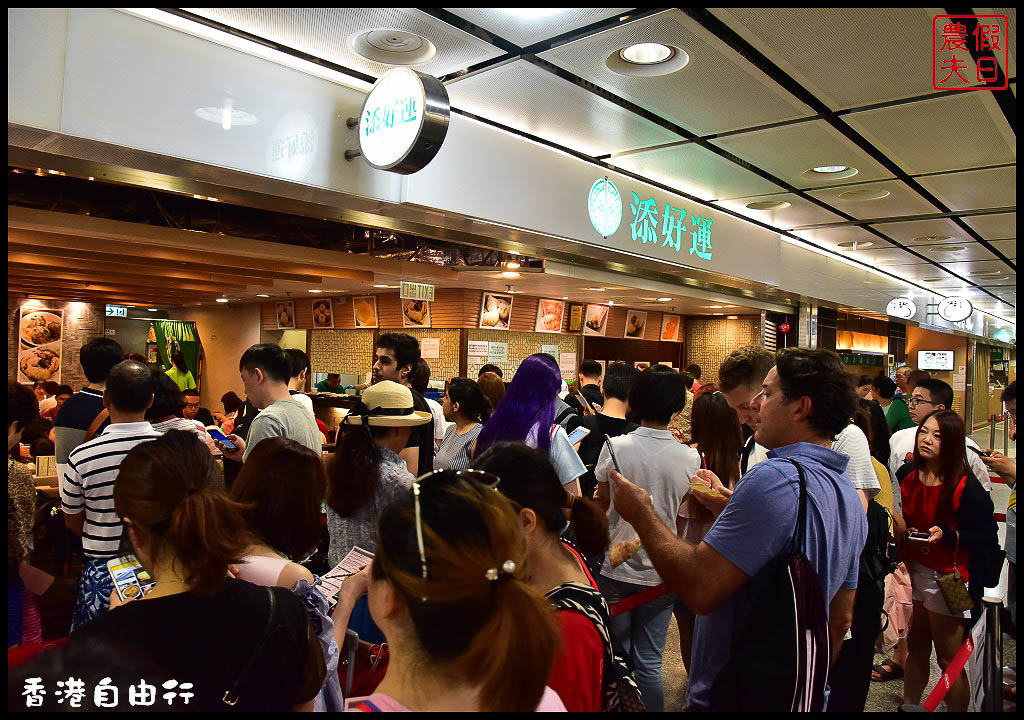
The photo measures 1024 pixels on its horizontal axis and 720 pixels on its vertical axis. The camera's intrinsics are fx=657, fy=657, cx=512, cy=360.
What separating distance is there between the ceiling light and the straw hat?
2.08 metres

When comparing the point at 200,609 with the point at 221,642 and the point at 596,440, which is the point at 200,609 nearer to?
the point at 221,642

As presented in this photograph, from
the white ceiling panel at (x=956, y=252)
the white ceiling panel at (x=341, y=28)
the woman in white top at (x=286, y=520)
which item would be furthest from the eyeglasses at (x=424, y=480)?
the white ceiling panel at (x=956, y=252)

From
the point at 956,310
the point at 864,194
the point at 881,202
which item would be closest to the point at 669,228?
the point at 864,194

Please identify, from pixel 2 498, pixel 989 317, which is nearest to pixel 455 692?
pixel 2 498

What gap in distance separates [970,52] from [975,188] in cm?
293

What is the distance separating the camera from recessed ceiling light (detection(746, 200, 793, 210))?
633 centimetres

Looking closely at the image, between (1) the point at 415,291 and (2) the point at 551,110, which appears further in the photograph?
(1) the point at 415,291

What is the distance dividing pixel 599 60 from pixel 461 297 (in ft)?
19.4

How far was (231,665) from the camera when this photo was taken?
4.76 ft

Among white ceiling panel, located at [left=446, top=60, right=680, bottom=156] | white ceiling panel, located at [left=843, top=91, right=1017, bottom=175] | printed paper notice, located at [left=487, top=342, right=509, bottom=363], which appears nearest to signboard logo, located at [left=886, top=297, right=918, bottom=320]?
printed paper notice, located at [left=487, top=342, right=509, bottom=363]

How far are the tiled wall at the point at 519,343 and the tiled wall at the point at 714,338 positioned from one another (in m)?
3.29

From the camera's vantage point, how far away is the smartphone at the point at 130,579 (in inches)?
71.9

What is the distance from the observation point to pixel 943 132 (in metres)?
4.32

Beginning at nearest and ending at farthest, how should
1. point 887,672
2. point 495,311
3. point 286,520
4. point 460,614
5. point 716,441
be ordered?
A: point 460,614, point 286,520, point 716,441, point 887,672, point 495,311
